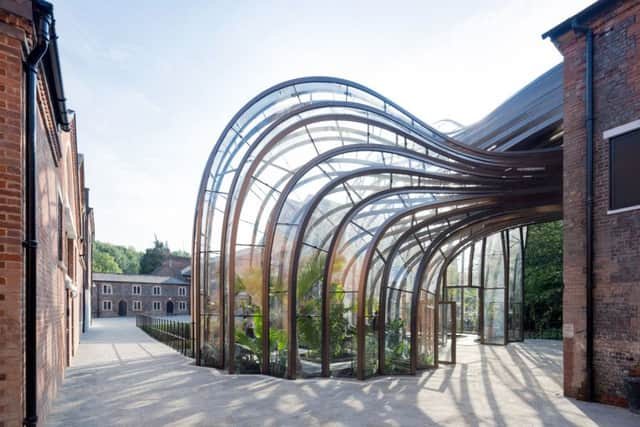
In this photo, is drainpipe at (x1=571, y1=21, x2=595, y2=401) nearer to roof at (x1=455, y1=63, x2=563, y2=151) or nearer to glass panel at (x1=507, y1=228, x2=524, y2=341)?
roof at (x1=455, y1=63, x2=563, y2=151)

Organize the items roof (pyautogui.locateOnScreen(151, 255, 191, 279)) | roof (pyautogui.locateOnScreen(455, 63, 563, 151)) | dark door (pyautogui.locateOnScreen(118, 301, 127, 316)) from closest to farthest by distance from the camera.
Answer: roof (pyautogui.locateOnScreen(455, 63, 563, 151)) → dark door (pyautogui.locateOnScreen(118, 301, 127, 316)) → roof (pyautogui.locateOnScreen(151, 255, 191, 279))

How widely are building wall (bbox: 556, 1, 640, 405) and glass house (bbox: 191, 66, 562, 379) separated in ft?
7.44

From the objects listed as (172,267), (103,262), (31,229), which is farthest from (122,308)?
(31,229)

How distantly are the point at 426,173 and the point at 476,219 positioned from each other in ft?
12.0

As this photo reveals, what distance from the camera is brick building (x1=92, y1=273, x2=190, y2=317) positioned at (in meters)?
53.2

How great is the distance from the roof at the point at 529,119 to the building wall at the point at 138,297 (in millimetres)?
51047

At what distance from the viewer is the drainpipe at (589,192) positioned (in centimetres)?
869

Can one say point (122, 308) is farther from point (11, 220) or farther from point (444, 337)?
point (11, 220)

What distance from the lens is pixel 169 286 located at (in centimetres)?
5844

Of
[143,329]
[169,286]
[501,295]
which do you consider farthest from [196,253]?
[169,286]

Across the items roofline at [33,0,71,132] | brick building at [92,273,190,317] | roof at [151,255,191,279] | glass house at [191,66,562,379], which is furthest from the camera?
roof at [151,255,191,279]

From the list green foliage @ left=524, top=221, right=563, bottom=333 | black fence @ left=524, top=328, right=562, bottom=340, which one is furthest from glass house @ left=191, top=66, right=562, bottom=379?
green foliage @ left=524, top=221, right=563, bottom=333

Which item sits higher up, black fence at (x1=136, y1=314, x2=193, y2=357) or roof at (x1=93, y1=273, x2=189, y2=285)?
black fence at (x1=136, y1=314, x2=193, y2=357)

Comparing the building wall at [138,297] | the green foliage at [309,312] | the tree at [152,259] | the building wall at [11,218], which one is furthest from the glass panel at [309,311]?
the tree at [152,259]
